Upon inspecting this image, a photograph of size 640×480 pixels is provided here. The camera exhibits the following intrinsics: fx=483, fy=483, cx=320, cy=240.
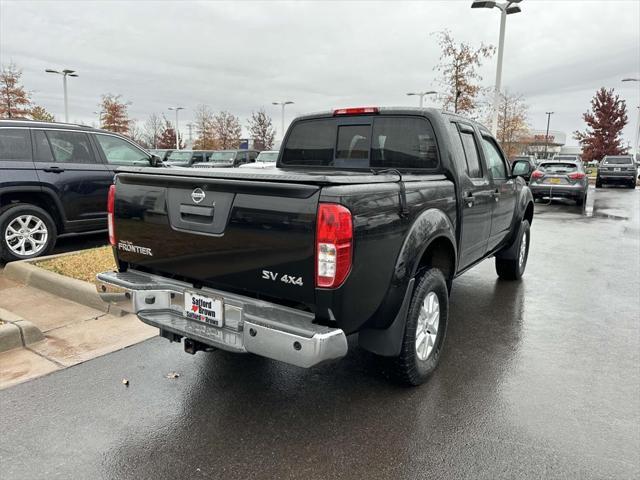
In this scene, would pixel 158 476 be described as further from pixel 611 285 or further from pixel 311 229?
pixel 611 285

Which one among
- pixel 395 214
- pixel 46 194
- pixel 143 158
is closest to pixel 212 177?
pixel 395 214

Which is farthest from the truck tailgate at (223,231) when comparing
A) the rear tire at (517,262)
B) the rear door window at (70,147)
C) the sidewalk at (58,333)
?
the rear tire at (517,262)

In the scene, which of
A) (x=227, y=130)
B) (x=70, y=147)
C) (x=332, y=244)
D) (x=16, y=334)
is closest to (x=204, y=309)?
(x=332, y=244)

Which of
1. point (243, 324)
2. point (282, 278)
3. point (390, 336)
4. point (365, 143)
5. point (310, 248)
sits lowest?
point (390, 336)

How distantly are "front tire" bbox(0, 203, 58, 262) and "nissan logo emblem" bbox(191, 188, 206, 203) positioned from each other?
4.79 metres

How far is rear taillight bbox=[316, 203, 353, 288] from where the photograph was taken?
251cm

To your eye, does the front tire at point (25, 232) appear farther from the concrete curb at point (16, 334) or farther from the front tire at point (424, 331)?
the front tire at point (424, 331)

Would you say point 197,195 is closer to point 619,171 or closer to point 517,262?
point 517,262

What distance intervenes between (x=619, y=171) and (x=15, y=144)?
2854 cm

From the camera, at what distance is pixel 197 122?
56.9m

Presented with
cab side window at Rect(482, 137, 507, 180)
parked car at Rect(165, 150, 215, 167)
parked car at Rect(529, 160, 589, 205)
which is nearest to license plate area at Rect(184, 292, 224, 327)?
cab side window at Rect(482, 137, 507, 180)

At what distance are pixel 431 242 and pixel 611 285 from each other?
4650mm

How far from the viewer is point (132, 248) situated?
3424mm

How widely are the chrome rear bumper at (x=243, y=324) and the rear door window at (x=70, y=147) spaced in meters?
4.42
